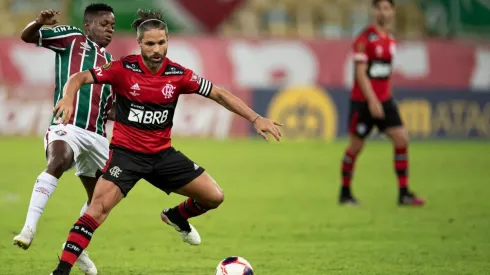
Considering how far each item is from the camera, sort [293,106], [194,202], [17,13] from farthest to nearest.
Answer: [17,13] → [293,106] → [194,202]

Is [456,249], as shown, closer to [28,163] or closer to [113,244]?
[113,244]

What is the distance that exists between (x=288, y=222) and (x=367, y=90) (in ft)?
6.89

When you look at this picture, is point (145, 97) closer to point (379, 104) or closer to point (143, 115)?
point (143, 115)

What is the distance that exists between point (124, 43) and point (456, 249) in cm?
1285

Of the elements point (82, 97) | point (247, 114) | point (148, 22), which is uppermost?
point (148, 22)

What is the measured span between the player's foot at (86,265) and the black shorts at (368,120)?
5577mm

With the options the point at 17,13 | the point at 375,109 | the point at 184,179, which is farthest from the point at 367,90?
the point at 17,13

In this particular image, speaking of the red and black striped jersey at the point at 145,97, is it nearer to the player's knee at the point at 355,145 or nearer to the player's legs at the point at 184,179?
the player's legs at the point at 184,179

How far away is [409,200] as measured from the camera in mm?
12820

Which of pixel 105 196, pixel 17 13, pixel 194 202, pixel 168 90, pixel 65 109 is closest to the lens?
pixel 65 109

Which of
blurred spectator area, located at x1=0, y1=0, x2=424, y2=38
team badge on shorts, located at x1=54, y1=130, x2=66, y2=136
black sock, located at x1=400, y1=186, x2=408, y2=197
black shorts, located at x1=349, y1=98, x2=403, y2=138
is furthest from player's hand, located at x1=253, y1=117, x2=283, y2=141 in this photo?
blurred spectator area, located at x1=0, y1=0, x2=424, y2=38

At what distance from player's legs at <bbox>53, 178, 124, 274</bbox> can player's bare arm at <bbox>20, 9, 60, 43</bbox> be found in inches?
59.7

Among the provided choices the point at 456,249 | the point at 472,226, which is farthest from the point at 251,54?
the point at 456,249

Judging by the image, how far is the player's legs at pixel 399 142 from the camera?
41.7 ft
